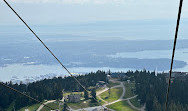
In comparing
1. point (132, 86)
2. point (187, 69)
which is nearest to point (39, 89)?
point (132, 86)

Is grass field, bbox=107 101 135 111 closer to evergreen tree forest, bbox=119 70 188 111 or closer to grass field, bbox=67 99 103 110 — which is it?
evergreen tree forest, bbox=119 70 188 111

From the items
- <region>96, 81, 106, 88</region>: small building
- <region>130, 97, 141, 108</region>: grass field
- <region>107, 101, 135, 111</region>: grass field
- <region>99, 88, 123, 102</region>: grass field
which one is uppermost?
<region>96, 81, 106, 88</region>: small building

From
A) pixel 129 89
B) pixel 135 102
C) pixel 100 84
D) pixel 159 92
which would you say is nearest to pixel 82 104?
pixel 135 102

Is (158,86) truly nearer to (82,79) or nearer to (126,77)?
(126,77)

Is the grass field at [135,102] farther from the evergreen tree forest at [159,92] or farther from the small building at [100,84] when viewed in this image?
the small building at [100,84]

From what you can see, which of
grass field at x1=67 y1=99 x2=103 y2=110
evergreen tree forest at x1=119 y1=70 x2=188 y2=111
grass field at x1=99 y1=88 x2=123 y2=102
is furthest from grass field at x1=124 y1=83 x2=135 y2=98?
grass field at x1=67 y1=99 x2=103 y2=110

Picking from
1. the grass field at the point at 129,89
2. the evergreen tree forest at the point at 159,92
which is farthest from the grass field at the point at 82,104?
the evergreen tree forest at the point at 159,92

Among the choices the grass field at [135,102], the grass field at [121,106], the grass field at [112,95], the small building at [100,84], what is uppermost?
the small building at [100,84]

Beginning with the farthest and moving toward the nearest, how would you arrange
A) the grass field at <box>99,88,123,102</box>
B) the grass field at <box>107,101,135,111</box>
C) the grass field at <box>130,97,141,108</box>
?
the grass field at <box>99,88,123,102</box> < the grass field at <box>130,97,141,108</box> < the grass field at <box>107,101,135,111</box>
